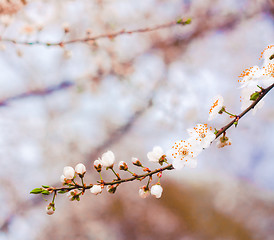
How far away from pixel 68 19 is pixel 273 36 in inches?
80.1

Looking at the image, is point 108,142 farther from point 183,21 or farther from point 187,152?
point 187,152

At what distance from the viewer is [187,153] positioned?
0.67 meters

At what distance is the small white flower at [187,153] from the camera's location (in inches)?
25.1

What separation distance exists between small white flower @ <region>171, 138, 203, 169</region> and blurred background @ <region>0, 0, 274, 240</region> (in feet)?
4.95

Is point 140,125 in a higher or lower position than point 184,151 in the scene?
higher

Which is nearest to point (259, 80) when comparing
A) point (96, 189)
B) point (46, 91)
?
point (96, 189)

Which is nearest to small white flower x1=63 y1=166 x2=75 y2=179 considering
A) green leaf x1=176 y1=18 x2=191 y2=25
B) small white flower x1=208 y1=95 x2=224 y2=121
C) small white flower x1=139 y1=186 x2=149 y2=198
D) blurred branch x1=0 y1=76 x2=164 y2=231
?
small white flower x1=139 y1=186 x2=149 y2=198

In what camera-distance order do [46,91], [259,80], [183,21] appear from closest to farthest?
[259,80]
[183,21]
[46,91]

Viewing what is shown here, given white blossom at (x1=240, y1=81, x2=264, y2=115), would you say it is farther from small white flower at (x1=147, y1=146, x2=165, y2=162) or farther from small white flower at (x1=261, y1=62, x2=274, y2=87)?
small white flower at (x1=147, y1=146, x2=165, y2=162)

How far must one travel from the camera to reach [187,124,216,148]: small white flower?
2.04 feet

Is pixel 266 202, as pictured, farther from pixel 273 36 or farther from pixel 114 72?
pixel 114 72

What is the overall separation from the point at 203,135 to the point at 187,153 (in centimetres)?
6

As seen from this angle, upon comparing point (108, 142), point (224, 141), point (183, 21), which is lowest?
point (224, 141)

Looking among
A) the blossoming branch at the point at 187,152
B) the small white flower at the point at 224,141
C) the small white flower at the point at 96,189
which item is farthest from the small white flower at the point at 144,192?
the small white flower at the point at 224,141
